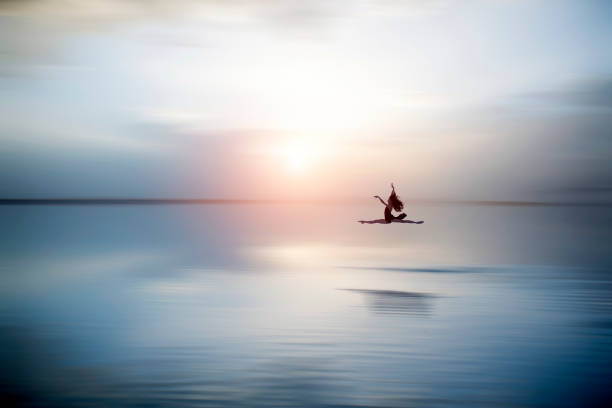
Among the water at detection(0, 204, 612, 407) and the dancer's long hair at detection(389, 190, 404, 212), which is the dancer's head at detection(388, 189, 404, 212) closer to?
the dancer's long hair at detection(389, 190, 404, 212)

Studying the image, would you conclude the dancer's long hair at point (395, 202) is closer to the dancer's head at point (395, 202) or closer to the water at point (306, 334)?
the dancer's head at point (395, 202)

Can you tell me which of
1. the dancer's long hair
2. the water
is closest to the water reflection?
the water

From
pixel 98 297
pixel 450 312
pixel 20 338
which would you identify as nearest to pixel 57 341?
pixel 20 338

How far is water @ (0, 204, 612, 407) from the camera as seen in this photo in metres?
7.66

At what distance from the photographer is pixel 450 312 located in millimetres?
13008

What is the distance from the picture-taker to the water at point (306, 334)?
7664 mm

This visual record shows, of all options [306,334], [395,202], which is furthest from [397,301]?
[395,202]

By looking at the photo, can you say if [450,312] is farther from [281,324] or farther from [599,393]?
[599,393]

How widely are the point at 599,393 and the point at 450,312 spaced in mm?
5434

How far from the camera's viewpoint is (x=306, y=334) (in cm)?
1091

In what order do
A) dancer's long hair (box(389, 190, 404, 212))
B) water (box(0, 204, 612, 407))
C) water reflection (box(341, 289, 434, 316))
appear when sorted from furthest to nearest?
1. dancer's long hair (box(389, 190, 404, 212))
2. water reflection (box(341, 289, 434, 316))
3. water (box(0, 204, 612, 407))

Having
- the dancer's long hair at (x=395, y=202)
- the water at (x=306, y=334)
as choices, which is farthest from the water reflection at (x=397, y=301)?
the dancer's long hair at (x=395, y=202)

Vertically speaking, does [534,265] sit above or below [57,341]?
above

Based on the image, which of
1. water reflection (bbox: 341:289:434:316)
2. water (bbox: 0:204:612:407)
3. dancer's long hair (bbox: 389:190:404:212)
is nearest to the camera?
→ water (bbox: 0:204:612:407)
